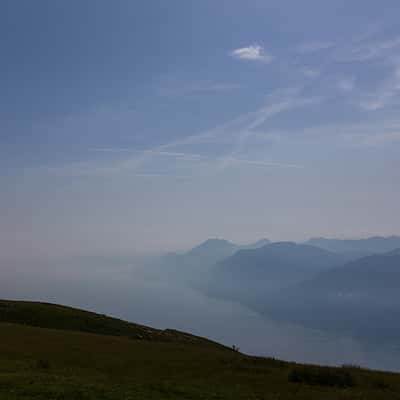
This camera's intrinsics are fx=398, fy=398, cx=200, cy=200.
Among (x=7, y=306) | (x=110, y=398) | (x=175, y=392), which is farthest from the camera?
(x=7, y=306)

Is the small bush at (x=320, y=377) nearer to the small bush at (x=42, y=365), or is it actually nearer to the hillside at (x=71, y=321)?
the small bush at (x=42, y=365)

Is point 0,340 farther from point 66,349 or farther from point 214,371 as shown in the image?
point 214,371

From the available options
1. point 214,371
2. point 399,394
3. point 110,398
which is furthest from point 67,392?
point 399,394

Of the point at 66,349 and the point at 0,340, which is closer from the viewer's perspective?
the point at 66,349

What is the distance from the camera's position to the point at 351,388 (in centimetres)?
2323

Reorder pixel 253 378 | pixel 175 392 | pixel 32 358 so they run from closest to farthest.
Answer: pixel 175 392
pixel 253 378
pixel 32 358

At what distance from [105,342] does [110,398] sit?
1885 cm

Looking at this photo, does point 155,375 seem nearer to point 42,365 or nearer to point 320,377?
point 42,365

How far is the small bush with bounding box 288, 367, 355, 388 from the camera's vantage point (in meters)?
24.2

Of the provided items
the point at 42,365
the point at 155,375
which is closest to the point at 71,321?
the point at 42,365

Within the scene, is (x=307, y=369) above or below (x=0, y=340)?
above

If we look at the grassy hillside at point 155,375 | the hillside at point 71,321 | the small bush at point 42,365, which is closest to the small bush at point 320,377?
the grassy hillside at point 155,375

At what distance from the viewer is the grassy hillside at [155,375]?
63.1 ft

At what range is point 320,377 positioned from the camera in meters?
24.7
